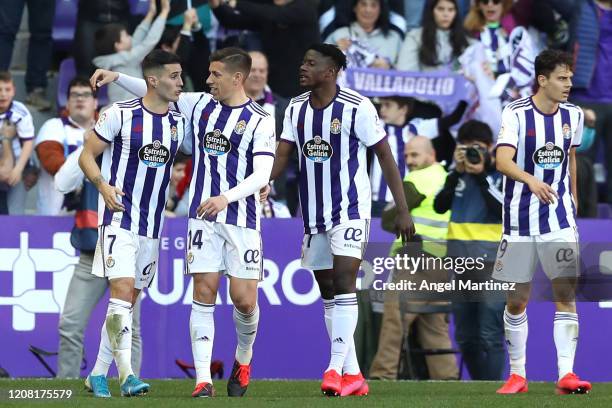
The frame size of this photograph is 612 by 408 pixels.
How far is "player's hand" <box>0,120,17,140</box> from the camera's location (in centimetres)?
1357

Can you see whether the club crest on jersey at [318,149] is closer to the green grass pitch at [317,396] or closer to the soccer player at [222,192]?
the soccer player at [222,192]

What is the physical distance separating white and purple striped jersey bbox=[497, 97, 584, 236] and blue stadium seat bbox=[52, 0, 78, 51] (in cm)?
655

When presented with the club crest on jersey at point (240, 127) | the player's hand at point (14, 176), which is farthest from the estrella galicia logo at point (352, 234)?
the player's hand at point (14, 176)

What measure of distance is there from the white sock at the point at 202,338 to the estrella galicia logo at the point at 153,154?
0.99 metres

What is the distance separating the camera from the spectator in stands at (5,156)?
13445mm

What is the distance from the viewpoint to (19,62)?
51.3ft

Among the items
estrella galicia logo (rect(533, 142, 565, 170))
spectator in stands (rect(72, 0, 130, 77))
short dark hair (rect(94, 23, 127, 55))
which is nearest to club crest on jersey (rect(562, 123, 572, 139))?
estrella galicia logo (rect(533, 142, 565, 170))

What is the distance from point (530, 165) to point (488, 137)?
2824mm

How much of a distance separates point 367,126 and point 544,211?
4.57 feet

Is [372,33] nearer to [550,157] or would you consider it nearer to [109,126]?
[550,157]

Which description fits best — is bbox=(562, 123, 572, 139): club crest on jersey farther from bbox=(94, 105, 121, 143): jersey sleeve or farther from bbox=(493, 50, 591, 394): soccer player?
bbox=(94, 105, 121, 143): jersey sleeve

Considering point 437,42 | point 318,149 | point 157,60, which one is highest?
point 437,42

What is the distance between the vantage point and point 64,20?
51.0 ft

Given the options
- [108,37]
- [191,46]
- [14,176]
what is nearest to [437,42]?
[191,46]
